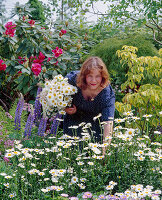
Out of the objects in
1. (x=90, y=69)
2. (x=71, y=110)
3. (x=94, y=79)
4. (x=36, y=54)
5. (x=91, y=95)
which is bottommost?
(x=71, y=110)

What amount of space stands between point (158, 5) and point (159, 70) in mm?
944

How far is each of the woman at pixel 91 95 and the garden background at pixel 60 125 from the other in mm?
198

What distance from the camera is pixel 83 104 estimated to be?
3318mm

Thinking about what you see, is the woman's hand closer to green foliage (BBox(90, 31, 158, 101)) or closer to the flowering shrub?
the flowering shrub

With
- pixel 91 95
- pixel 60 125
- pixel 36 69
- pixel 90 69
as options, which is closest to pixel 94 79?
pixel 90 69

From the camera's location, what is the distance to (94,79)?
3092 mm

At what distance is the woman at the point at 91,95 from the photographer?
3.14 metres

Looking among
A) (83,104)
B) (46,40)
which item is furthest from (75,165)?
(46,40)

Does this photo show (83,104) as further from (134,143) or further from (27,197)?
(27,197)

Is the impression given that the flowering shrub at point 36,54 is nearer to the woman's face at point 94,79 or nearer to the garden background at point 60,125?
the garden background at point 60,125

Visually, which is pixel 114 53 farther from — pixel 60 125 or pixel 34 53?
pixel 60 125

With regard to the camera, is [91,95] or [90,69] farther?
[91,95]

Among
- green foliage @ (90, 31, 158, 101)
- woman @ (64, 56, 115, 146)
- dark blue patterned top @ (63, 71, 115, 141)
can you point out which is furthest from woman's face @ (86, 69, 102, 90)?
green foliage @ (90, 31, 158, 101)

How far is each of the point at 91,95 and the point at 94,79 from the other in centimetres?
31
